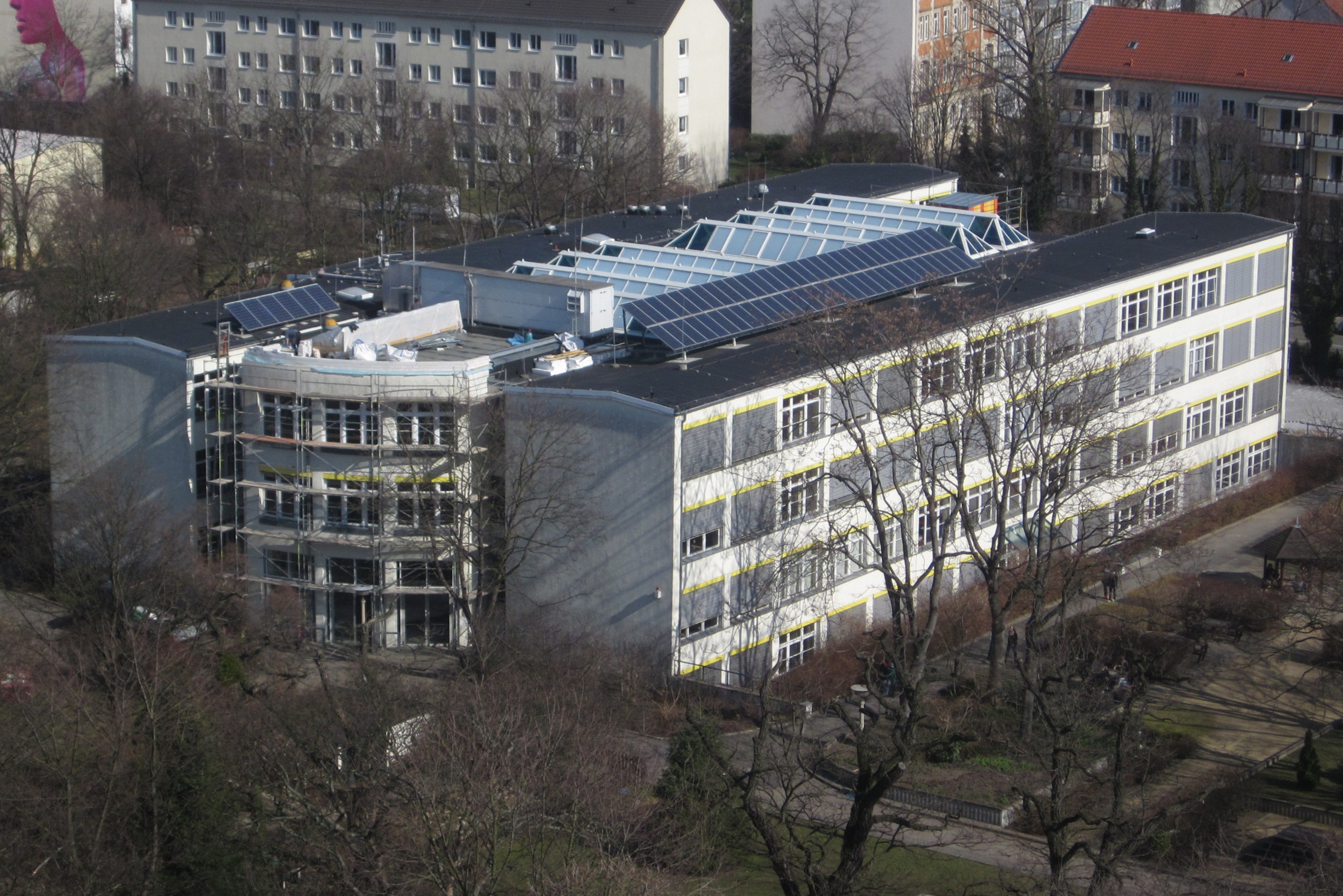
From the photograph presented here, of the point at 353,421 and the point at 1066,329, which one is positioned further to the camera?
the point at 1066,329

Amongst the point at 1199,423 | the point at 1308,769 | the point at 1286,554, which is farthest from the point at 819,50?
the point at 1308,769

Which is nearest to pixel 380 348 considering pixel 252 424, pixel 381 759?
pixel 252 424

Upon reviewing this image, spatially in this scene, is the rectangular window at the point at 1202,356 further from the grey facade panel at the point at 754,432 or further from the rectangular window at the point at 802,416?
the grey facade panel at the point at 754,432

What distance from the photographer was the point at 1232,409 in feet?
176

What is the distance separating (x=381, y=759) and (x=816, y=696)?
13.5 m

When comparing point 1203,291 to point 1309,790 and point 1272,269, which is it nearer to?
point 1272,269

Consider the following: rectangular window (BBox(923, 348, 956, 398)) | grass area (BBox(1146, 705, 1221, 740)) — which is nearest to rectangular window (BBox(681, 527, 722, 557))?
rectangular window (BBox(923, 348, 956, 398))

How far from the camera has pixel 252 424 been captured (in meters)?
40.7

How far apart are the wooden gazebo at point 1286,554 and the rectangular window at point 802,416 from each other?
12.1m

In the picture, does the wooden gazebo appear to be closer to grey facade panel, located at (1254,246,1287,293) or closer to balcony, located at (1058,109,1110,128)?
grey facade panel, located at (1254,246,1287,293)

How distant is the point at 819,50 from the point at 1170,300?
136ft

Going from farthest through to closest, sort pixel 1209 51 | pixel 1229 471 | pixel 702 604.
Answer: pixel 1209 51
pixel 1229 471
pixel 702 604

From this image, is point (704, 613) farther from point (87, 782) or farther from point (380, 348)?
point (87, 782)

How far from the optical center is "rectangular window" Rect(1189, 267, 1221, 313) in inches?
2012
